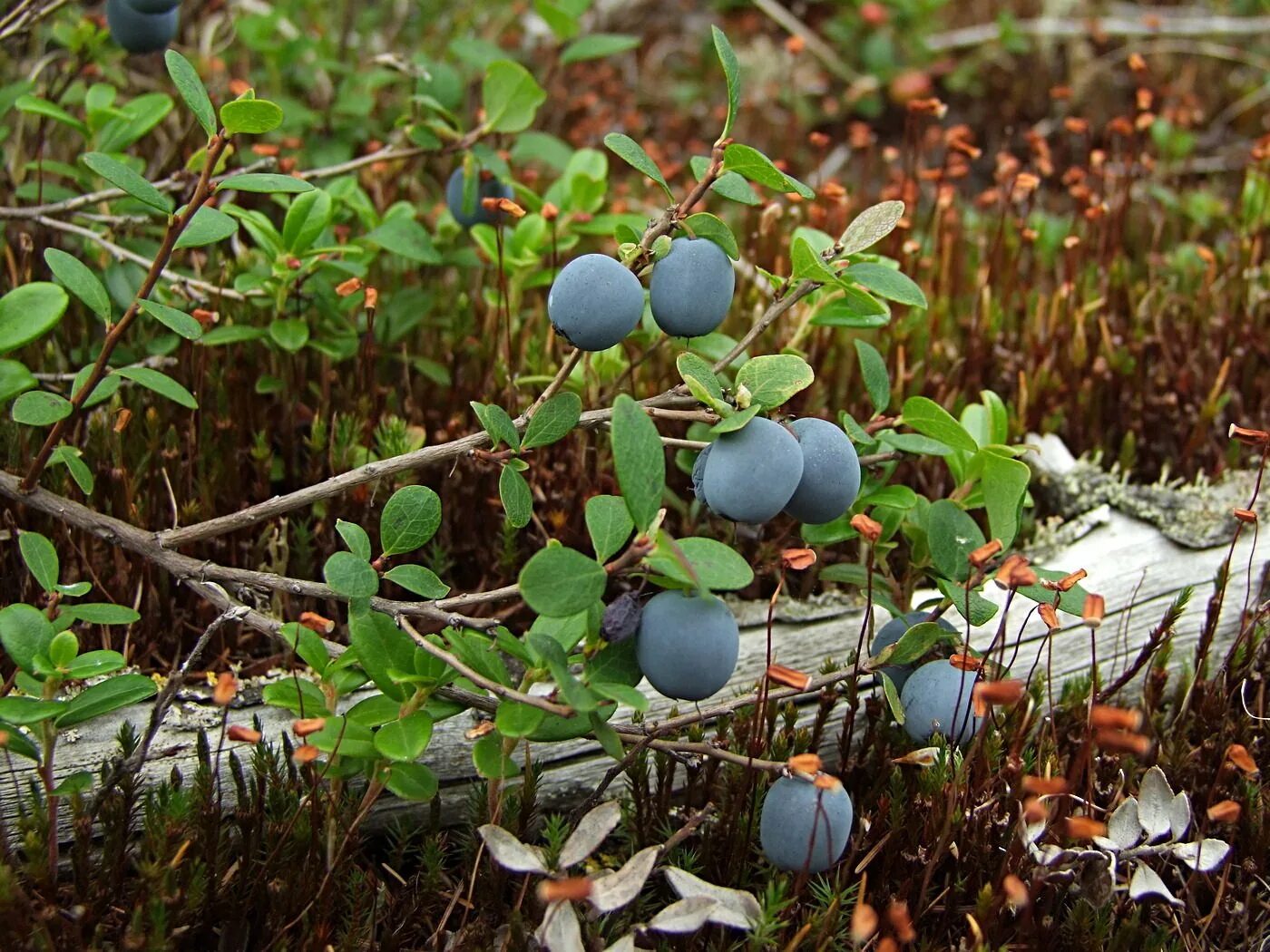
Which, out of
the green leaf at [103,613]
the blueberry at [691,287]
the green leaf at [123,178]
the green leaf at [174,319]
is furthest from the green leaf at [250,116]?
the green leaf at [103,613]

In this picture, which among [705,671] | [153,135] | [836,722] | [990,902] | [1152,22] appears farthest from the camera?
[1152,22]

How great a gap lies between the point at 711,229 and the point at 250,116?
1.89 ft

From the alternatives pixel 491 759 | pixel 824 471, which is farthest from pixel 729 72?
pixel 491 759

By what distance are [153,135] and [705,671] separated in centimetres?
254

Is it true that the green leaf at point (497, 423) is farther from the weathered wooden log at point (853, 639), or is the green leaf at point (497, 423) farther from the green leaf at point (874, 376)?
the green leaf at point (874, 376)

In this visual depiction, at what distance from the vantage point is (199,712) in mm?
1658

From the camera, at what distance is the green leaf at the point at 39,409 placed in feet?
5.36

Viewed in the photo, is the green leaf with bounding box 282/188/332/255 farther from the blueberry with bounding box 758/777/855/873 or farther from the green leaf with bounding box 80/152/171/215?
the blueberry with bounding box 758/777/855/873

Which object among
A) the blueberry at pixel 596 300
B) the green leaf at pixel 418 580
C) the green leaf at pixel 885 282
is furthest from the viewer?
the green leaf at pixel 885 282

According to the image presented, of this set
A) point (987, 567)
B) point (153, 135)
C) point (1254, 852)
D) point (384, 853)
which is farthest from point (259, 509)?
point (153, 135)

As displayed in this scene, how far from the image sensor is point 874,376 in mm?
1742

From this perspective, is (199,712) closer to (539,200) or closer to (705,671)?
(705,671)

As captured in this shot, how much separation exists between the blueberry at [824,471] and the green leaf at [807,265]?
20 cm

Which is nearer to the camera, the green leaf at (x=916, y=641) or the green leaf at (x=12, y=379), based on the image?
the green leaf at (x=916, y=641)
